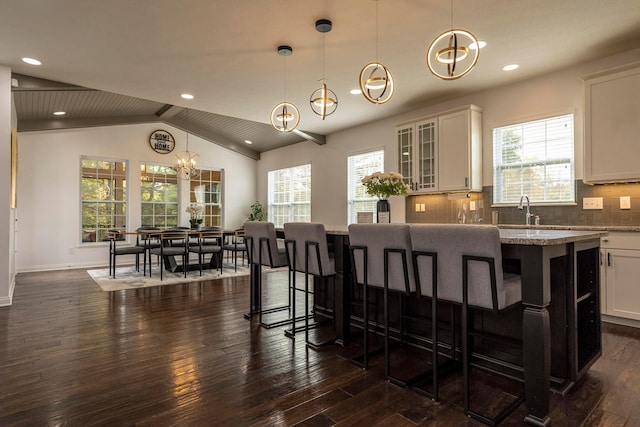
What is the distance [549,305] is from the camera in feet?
7.20

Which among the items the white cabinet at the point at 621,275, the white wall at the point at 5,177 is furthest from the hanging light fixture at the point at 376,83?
the white wall at the point at 5,177

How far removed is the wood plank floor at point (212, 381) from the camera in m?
1.88

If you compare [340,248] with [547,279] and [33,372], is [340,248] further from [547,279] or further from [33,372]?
[33,372]

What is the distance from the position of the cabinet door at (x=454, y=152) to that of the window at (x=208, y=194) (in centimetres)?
626

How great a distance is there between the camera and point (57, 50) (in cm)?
373

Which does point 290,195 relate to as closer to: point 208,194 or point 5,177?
point 208,194

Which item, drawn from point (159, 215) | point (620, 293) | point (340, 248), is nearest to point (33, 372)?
point (340, 248)

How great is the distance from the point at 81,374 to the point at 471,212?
468 cm

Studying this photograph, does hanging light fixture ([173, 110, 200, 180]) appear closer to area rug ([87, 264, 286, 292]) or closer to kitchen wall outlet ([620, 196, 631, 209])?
area rug ([87, 264, 286, 292])

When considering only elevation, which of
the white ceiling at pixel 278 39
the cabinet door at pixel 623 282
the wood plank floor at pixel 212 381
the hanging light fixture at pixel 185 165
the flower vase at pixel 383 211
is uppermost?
the white ceiling at pixel 278 39

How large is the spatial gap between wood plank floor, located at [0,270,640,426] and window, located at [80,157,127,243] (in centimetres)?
435

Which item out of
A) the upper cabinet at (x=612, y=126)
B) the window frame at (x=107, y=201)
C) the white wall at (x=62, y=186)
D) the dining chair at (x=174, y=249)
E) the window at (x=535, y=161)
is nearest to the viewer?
the upper cabinet at (x=612, y=126)

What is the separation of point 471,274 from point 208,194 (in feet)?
27.6

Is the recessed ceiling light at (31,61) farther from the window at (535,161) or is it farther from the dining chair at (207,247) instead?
the window at (535,161)
